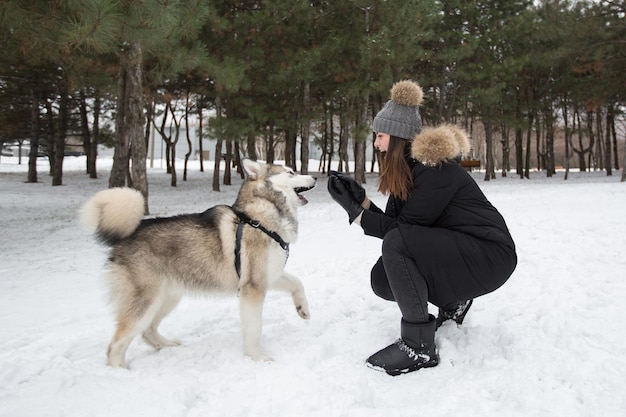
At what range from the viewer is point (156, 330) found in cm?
334

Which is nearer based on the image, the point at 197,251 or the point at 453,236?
the point at 453,236

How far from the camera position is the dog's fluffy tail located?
2998 millimetres

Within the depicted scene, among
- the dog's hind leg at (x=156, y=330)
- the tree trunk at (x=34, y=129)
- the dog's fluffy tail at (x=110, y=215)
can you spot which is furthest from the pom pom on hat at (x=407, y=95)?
the tree trunk at (x=34, y=129)

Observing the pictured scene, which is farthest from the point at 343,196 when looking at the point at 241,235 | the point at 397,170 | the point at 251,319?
the point at 251,319

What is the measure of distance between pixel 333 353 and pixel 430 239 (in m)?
1.08

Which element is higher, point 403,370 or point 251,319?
point 251,319

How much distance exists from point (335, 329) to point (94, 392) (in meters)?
1.78

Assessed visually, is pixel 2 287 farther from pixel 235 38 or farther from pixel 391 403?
pixel 235 38

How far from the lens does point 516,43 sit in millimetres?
23109

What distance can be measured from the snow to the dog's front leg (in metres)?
0.11

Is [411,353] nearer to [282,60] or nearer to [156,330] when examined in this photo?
[156,330]

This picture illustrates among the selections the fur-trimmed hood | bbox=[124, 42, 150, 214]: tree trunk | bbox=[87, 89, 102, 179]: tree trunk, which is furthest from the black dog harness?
bbox=[87, 89, 102, 179]: tree trunk

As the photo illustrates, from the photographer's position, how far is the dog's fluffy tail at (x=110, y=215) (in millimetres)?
2998

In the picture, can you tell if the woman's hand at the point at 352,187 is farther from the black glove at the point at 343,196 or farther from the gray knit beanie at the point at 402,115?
the gray knit beanie at the point at 402,115
